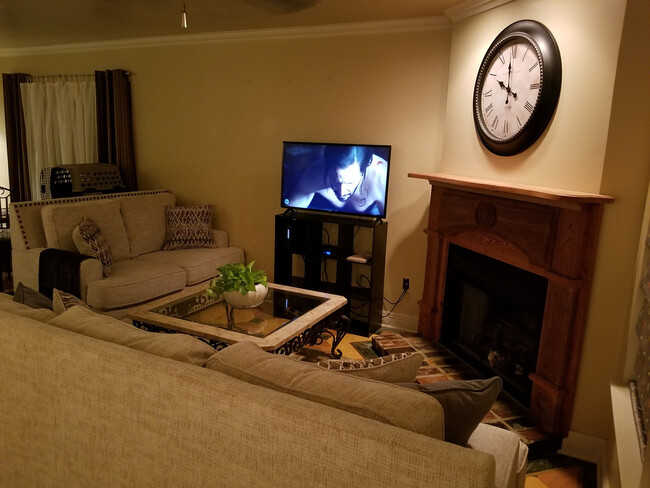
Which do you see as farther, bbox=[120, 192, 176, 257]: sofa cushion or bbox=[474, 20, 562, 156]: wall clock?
bbox=[120, 192, 176, 257]: sofa cushion

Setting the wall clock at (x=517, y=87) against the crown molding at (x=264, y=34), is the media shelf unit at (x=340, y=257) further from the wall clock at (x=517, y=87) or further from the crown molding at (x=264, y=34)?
the crown molding at (x=264, y=34)

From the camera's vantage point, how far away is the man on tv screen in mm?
3766

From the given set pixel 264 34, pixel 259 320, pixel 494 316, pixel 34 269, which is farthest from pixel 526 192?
pixel 34 269

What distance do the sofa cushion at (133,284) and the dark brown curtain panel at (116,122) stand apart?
152 centimetres

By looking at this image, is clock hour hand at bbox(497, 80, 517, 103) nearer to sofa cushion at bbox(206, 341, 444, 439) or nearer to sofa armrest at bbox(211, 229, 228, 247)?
sofa cushion at bbox(206, 341, 444, 439)

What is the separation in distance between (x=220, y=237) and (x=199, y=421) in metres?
3.62

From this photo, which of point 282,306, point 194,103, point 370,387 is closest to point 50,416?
point 370,387

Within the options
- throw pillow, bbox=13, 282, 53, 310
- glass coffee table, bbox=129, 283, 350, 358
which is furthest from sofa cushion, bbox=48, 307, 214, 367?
glass coffee table, bbox=129, 283, 350, 358

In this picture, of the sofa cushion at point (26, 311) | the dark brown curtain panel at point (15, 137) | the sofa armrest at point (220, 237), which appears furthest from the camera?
the dark brown curtain panel at point (15, 137)

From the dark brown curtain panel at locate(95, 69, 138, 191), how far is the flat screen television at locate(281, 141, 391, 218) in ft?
6.47

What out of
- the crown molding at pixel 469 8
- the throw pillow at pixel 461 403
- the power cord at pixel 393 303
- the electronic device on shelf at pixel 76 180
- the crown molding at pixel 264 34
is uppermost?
the crown molding at pixel 264 34

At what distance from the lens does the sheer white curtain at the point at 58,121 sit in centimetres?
528

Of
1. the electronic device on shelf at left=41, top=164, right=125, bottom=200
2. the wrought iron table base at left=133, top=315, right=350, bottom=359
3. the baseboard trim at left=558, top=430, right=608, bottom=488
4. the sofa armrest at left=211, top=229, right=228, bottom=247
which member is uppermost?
the electronic device on shelf at left=41, top=164, right=125, bottom=200

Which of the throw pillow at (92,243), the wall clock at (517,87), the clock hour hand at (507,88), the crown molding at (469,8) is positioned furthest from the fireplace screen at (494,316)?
the throw pillow at (92,243)
